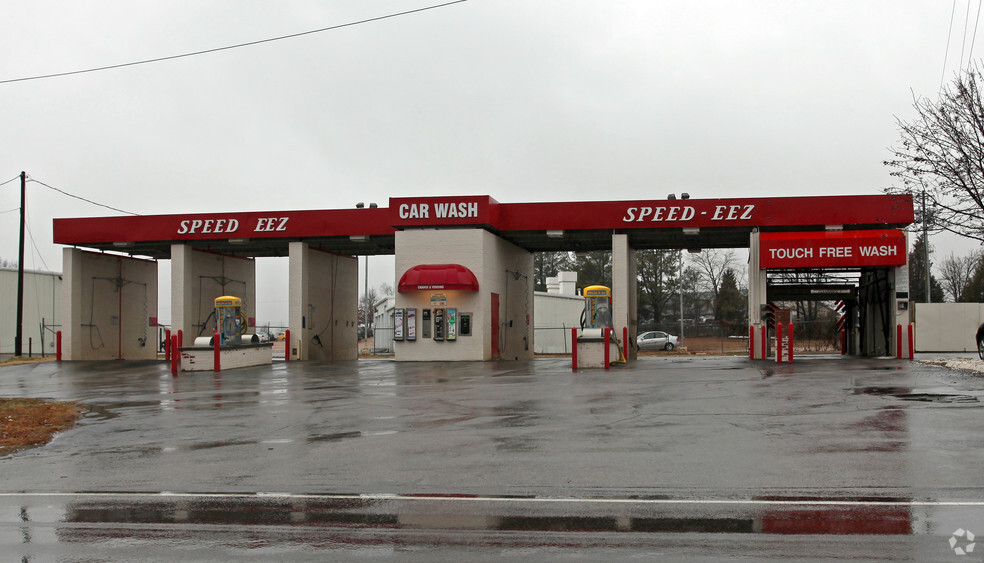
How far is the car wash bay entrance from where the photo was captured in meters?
28.4

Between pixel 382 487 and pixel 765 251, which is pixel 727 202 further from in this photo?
pixel 382 487

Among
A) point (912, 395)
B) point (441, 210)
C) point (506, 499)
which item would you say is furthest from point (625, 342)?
point (506, 499)

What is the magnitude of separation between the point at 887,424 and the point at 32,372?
92.9 feet

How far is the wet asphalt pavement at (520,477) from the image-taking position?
6.10 m

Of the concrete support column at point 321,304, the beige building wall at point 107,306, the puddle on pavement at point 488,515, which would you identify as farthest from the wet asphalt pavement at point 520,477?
the beige building wall at point 107,306

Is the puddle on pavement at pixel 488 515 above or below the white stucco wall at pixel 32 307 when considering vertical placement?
below

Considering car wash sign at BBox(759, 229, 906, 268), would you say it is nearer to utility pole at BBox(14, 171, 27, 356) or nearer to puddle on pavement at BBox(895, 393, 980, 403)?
puddle on pavement at BBox(895, 393, 980, 403)

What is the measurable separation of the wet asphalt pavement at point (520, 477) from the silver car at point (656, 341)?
Answer: 36821 mm

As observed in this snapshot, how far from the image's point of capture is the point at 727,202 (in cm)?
2936

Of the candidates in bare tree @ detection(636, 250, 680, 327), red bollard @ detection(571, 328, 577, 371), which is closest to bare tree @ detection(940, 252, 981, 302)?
bare tree @ detection(636, 250, 680, 327)

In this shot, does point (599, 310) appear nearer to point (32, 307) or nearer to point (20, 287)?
point (20, 287)

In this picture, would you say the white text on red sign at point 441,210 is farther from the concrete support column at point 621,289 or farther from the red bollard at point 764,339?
the red bollard at point 764,339

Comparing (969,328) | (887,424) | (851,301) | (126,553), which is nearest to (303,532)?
(126,553)

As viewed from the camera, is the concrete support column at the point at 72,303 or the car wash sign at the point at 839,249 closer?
the car wash sign at the point at 839,249
